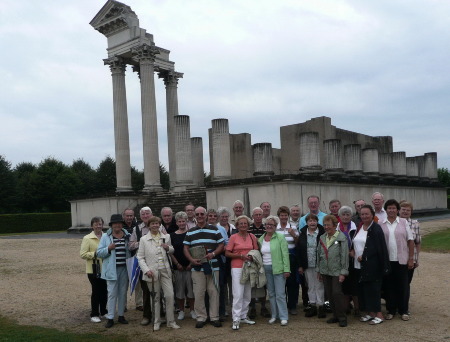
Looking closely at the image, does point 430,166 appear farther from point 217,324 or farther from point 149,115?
point 217,324

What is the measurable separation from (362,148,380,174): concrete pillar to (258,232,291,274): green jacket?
82.9 feet

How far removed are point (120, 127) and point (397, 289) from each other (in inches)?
1035

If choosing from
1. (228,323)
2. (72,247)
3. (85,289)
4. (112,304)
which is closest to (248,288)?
→ (228,323)

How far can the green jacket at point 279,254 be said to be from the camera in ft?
26.4

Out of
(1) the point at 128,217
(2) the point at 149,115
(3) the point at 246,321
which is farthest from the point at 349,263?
(2) the point at 149,115

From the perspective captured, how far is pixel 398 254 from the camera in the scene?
8.05m

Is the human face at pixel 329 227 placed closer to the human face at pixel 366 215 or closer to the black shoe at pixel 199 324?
the human face at pixel 366 215

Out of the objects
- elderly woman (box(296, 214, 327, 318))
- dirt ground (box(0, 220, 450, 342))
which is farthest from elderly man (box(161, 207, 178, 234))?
elderly woman (box(296, 214, 327, 318))

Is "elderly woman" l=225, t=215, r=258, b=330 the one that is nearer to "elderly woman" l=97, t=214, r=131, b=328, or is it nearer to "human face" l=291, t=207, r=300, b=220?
"human face" l=291, t=207, r=300, b=220

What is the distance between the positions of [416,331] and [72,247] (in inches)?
752

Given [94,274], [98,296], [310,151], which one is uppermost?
[310,151]

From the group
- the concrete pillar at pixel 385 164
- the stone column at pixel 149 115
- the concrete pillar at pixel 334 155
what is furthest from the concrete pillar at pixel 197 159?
the concrete pillar at pixel 385 164

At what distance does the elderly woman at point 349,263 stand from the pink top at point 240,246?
1709 mm

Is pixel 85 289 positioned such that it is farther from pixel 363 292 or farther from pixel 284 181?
pixel 284 181
